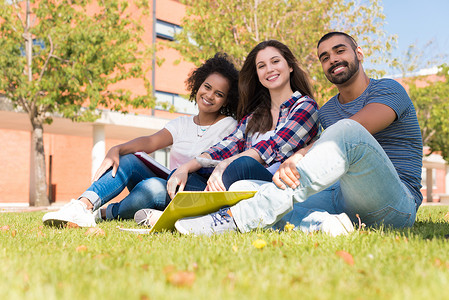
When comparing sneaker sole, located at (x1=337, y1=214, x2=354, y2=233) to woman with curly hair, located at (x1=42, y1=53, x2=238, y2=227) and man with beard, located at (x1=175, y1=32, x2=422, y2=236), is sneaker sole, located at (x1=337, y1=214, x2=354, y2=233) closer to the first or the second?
man with beard, located at (x1=175, y1=32, x2=422, y2=236)

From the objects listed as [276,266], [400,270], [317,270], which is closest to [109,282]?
[276,266]

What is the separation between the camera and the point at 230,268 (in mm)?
1825

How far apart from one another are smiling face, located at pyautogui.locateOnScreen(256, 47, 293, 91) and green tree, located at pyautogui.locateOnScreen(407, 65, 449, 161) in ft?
67.2

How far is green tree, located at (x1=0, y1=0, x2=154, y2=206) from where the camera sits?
12375mm

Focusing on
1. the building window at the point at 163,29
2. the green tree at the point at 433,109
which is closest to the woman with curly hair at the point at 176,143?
the building window at the point at 163,29

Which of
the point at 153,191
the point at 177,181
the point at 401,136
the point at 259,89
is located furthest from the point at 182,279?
the point at 259,89

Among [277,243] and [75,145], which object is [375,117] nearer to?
[277,243]

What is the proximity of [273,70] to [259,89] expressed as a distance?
374mm

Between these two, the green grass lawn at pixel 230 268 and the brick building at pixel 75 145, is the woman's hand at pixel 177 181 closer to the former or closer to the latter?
the green grass lawn at pixel 230 268

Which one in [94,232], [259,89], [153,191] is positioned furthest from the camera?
[259,89]

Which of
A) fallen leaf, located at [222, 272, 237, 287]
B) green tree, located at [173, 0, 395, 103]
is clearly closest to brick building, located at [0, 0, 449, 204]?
green tree, located at [173, 0, 395, 103]

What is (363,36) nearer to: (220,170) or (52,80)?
(52,80)

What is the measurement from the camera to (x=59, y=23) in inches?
510

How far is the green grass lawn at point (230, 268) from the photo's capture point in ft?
4.59
